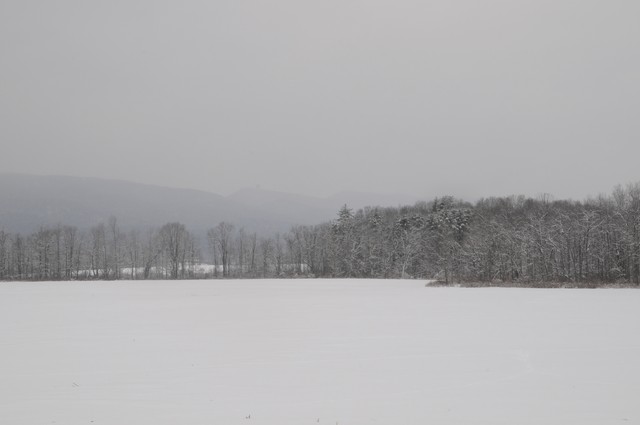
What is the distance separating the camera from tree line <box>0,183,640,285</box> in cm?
6309

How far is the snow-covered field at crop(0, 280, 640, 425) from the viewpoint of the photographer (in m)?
8.57

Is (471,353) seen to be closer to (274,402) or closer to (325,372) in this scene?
(325,372)

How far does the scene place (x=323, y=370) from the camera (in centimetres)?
1195

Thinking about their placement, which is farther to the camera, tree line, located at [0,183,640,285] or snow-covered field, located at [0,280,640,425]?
tree line, located at [0,183,640,285]

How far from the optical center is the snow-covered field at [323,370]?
8.57 m

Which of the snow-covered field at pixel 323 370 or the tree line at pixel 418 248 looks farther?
the tree line at pixel 418 248

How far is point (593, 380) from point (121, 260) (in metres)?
112

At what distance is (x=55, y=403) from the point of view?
362 inches

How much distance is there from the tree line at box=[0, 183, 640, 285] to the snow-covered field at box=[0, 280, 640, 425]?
134 ft

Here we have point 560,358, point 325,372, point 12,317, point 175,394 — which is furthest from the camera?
point 12,317

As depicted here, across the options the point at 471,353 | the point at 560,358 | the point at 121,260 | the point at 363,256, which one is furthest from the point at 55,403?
the point at 121,260

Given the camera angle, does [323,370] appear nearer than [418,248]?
Yes

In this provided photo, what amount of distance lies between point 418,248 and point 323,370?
7646 cm

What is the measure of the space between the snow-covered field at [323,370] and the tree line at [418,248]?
134 feet
